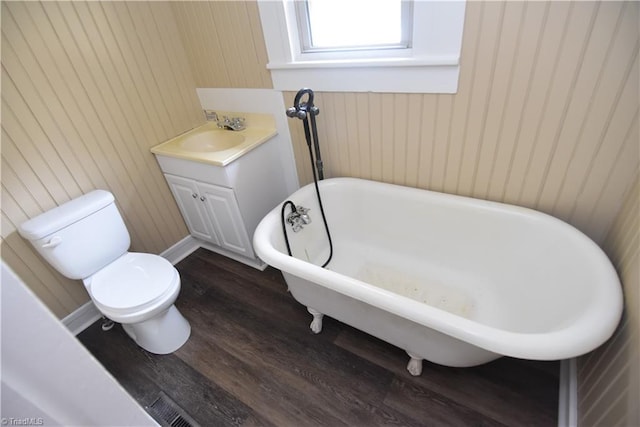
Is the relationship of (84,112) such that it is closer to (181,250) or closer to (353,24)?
(181,250)

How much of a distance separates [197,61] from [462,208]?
187 centimetres

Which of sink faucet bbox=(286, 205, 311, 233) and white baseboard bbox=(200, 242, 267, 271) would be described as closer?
sink faucet bbox=(286, 205, 311, 233)

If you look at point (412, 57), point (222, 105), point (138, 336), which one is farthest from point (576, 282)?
point (222, 105)

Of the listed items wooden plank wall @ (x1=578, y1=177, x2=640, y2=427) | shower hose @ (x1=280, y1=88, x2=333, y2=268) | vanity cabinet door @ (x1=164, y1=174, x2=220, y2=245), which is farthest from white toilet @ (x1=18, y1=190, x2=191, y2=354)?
wooden plank wall @ (x1=578, y1=177, x2=640, y2=427)

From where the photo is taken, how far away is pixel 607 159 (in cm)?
121

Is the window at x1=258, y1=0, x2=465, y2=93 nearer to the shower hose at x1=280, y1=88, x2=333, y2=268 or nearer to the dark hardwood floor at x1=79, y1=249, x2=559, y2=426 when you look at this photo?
the shower hose at x1=280, y1=88, x2=333, y2=268

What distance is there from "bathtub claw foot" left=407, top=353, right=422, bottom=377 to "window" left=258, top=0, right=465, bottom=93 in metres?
1.20

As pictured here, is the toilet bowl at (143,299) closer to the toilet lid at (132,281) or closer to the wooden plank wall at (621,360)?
the toilet lid at (132,281)

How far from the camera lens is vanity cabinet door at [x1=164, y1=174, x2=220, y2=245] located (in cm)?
199

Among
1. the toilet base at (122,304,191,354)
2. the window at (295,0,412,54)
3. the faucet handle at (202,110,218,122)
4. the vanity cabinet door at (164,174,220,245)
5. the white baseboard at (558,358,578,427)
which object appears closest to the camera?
the white baseboard at (558,358,578,427)

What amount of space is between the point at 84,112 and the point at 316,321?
1672 millimetres

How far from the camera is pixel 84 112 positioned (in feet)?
5.46

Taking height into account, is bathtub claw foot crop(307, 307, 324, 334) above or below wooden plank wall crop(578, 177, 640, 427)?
below

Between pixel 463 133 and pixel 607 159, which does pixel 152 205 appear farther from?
pixel 607 159
